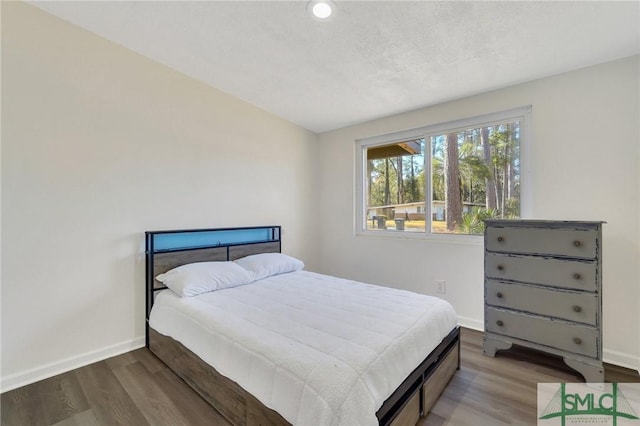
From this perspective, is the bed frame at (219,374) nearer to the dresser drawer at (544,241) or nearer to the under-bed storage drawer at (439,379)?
the under-bed storage drawer at (439,379)

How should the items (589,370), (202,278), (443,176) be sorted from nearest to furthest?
1. (589,370)
2. (202,278)
3. (443,176)

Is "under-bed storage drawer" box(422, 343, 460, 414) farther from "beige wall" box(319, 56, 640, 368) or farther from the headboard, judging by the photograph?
the headboard

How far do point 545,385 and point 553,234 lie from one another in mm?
1061

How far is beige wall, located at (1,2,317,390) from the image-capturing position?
6.20 feet

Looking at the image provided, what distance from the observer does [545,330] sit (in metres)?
2.03

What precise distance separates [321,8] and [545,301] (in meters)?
2.66

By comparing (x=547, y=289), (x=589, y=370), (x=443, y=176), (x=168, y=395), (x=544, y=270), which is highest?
(x=443, y=176)

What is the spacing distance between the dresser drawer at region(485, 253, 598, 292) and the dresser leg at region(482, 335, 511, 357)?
521 millimetres

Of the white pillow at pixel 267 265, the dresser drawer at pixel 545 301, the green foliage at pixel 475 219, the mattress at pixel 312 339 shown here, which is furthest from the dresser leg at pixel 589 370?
the white pillow at pixel 267 265

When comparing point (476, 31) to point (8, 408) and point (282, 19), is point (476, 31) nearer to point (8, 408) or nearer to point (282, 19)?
point (282, 19)

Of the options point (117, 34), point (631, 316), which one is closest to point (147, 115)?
point (117, 34)

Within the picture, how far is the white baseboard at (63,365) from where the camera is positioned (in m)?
1.85

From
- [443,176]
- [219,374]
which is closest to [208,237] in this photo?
[219,374]

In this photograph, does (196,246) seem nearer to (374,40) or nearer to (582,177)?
(374,40)
